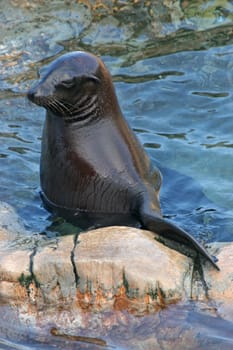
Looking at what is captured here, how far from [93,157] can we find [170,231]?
1132 mm

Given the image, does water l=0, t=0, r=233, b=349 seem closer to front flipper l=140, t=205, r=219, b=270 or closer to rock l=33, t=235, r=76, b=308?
front flipper l=140, t=205, r=219, b=270

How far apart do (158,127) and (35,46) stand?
226cm

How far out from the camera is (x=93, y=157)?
238 inches

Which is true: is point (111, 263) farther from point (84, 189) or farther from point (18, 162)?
point (18, 162)

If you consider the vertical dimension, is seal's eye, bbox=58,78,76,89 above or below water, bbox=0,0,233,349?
above

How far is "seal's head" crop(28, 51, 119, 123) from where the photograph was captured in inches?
227

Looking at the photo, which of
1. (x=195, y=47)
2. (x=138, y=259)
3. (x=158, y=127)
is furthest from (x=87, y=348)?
(x=195, y=47)

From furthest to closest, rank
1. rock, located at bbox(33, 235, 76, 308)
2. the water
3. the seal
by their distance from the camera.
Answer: the water < the seal < rock, located at bbox(33, 235, 76, 308)

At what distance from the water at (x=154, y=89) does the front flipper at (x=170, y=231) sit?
2.06 feet

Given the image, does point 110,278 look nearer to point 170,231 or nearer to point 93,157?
point 170,231

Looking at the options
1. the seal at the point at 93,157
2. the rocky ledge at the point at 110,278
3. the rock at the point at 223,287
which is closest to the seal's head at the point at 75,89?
the seal at the point at 93,157

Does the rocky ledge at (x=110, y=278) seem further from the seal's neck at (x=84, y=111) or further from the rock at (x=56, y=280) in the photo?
the seal's neck at (x=84, y=111)

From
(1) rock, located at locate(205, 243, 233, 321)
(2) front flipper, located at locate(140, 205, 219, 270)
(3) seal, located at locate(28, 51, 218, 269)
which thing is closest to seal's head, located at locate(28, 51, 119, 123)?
(3) seal, located at locate(28, 51, 218, 269)

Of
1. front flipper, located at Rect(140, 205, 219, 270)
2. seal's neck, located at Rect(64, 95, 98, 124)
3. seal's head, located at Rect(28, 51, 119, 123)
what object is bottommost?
front flipper, located at Rect(140, 205, 219, 270)
